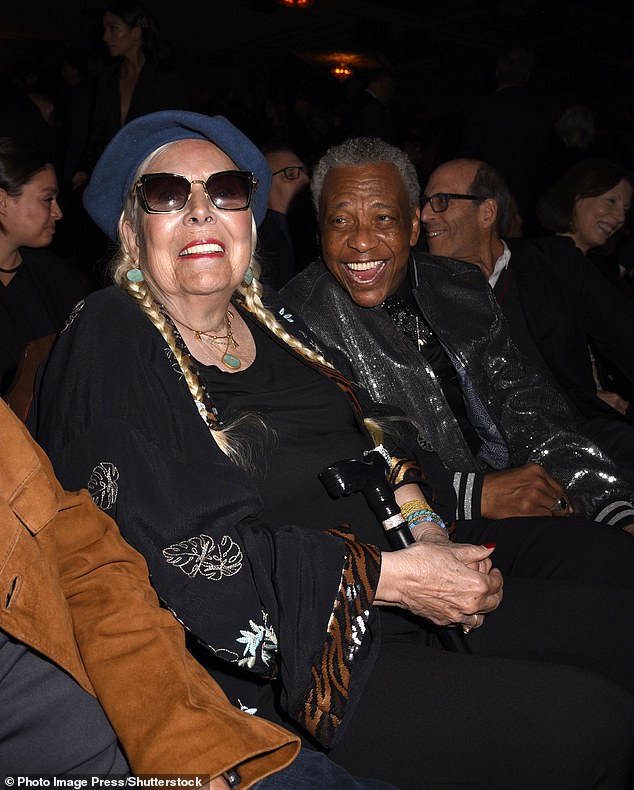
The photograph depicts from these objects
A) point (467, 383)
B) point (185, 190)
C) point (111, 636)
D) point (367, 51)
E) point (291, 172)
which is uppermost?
point (367, 51)

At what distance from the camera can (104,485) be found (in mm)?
1515

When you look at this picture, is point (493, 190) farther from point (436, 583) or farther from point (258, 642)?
point (258, 642)

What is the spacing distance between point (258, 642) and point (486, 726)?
46 cm

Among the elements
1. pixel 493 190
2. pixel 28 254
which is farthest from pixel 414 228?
pixel 28 254

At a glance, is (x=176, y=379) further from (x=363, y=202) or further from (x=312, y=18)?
(x=312, y=18)

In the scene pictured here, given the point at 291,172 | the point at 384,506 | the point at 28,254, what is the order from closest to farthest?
the point at 384,506 → the point at 28,254 → the point at 291,172

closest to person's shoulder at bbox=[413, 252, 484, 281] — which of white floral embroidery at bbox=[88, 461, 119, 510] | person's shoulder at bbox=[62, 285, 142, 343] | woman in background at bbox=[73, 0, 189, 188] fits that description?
person's shoulder at bbox=[62, 285, 142, 343]

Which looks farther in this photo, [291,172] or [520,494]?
[291,172]

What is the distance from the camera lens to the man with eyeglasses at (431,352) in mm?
2590

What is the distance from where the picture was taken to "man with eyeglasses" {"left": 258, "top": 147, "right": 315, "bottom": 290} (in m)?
4.02

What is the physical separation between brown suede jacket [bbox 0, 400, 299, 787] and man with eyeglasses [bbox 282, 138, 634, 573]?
4.20 ft

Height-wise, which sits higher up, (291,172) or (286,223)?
(291,172)

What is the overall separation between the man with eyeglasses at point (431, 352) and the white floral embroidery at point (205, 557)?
1.03 meters

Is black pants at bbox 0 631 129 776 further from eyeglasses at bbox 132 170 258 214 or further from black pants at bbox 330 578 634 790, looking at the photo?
eyeglasses at bbox 132 170 258 214
